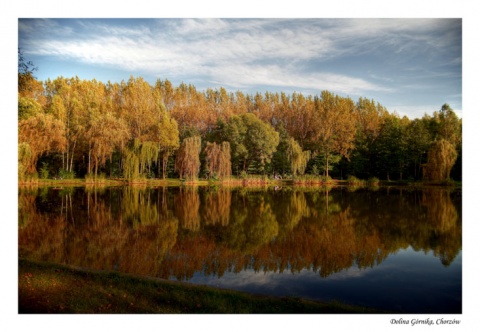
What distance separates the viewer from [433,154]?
24.3m

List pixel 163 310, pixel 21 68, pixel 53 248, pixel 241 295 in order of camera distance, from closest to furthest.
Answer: pixel 163 310 < pixel 241 295 < pixel 53 248 < pixel 21 68

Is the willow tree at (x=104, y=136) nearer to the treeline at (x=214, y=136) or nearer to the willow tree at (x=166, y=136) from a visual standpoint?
the treeline at (x=214, y=136)

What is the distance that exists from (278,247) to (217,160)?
21.8 meters

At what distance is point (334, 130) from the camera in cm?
3722

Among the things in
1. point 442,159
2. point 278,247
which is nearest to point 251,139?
point 442,159

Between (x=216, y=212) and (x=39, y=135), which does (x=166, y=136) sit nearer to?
(x=39, y=135)

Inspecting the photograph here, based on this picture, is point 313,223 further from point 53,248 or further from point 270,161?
point 270,161

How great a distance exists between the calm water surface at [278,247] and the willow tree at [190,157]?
1431cm

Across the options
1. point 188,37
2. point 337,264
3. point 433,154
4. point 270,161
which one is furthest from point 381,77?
point 270,161

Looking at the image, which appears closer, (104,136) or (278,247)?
(278,247)

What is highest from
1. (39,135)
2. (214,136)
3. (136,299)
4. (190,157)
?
(214,136)

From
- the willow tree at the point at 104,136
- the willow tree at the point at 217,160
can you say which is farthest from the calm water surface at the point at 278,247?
the willow tree at the point at 217,160

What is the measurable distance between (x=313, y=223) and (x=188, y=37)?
7.77m

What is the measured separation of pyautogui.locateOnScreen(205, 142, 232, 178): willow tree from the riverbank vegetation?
9 cm
